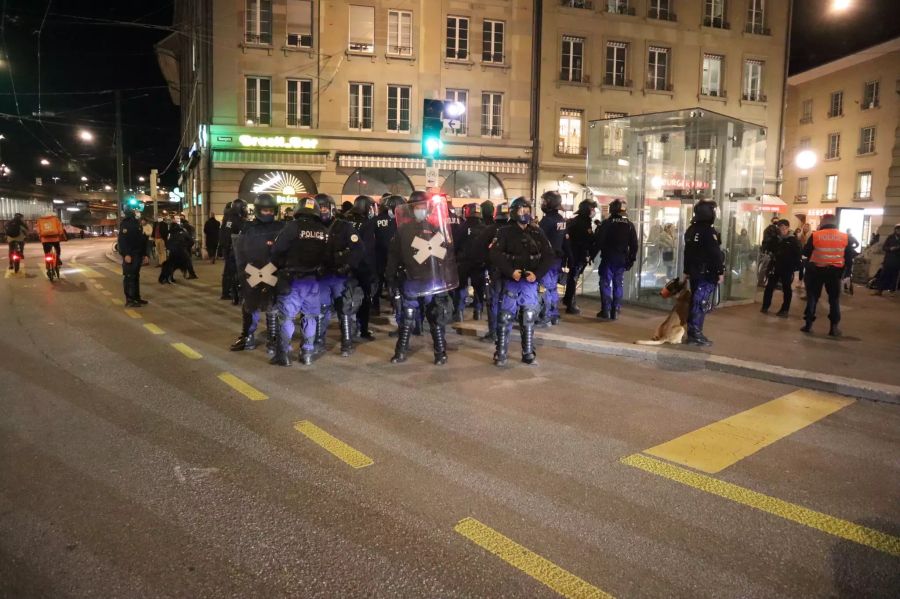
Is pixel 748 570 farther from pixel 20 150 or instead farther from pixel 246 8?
pixel 20 150

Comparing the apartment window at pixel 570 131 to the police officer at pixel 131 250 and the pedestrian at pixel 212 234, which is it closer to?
the pedestrian at pixel 212 234

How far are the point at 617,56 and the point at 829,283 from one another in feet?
70.2

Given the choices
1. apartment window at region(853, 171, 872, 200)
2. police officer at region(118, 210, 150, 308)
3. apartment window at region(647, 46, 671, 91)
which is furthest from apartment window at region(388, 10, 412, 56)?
apartment window at region(853, 171, 872, 200)

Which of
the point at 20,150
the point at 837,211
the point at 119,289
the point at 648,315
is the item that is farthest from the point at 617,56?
the point at 20,150

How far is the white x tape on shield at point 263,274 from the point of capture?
758 cm

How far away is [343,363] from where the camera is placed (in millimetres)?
7672

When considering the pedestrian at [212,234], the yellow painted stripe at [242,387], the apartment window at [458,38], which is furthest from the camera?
the apartment window at [458,38]

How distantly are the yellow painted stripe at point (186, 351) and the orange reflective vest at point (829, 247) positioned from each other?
8.89 meters

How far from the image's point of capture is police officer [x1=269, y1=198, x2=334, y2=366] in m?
7.30

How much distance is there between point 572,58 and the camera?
2780 centimetres

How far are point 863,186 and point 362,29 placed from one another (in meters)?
27.4

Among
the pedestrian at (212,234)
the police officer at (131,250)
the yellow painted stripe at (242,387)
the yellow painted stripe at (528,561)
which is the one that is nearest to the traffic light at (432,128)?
the police officer at (131,250)

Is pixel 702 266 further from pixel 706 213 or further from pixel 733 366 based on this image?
pixel 733 366

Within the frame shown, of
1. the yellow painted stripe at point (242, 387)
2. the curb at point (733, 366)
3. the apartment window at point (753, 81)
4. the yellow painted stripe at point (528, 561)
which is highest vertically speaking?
the apartment window at point (753, 81)
